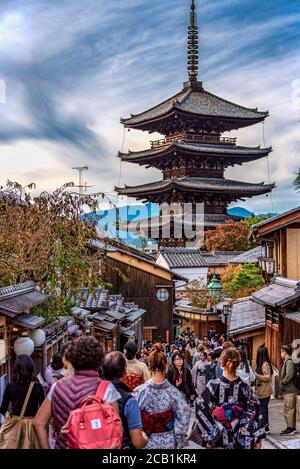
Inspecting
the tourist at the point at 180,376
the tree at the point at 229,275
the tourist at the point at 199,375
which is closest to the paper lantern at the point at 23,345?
the tourist at the point at 180,376

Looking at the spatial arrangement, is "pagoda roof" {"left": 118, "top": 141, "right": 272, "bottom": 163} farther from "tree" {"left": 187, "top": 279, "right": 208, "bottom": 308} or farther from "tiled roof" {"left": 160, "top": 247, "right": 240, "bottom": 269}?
"tree" {"left": 187, "top": 279, "right": 208, "bottom": 308}

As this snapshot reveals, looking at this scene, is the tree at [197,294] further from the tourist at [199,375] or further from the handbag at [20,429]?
the handbag at [20,429]

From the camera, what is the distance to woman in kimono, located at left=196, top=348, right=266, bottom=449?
588 centimetres

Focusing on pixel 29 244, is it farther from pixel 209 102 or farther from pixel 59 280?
pixel 209 102

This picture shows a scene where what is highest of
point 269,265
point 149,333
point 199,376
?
point 269,265

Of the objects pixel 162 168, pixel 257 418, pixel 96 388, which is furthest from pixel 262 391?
pixel 162 168

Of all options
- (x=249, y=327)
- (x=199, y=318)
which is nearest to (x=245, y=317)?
(x=249, y=327)

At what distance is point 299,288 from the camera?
47.5 ft

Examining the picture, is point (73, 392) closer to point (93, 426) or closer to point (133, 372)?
point (93, 426)

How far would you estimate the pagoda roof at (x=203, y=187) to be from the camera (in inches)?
1783

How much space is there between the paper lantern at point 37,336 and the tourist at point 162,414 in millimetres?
5055

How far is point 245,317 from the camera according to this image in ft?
67.3

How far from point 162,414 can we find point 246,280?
24.4 m
